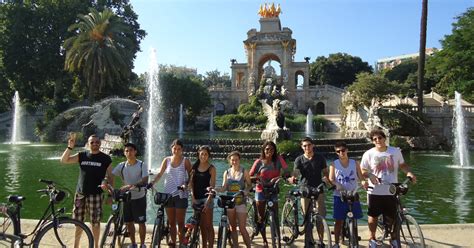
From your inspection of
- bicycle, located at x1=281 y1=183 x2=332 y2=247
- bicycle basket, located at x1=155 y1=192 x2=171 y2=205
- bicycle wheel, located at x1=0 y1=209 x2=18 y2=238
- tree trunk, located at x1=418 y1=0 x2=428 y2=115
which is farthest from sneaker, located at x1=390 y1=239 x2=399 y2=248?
tree trunk, located at x1=418 y1=0 x2=428 y2=115

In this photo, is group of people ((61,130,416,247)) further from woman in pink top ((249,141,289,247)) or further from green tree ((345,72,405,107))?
green tree ((345,72,405,107))

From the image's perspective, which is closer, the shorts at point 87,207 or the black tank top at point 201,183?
the shorts at point 87,207

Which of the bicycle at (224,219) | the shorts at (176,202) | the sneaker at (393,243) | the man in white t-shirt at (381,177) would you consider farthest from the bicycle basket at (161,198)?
the sneaker at (393,243)

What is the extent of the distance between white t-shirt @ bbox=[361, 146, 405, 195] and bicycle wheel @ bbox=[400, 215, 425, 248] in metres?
0.51

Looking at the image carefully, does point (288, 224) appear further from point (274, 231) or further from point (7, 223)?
point (7, 223)

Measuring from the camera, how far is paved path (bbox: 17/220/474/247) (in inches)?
264

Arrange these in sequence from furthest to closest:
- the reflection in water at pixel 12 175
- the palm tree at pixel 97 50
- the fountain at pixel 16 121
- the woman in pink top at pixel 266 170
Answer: the fountain at pixel 16 121
the palm tree at pixel 97 50
the reflection in water at pixel 12 175
the woman in pink top at pixel 266 170

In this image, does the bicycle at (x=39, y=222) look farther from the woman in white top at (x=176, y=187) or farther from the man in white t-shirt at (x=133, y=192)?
the woman in white top at (x=176, y=187)

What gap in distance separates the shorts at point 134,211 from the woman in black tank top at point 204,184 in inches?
29.7

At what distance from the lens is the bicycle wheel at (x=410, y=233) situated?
19.2 feet

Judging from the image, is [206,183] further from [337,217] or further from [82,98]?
[82,98]

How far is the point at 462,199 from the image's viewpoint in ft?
38.8

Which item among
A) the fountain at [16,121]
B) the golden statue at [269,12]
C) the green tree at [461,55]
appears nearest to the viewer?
the green tree at [461,55]

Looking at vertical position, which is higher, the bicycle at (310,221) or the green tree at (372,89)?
the green tree at (372,89)
